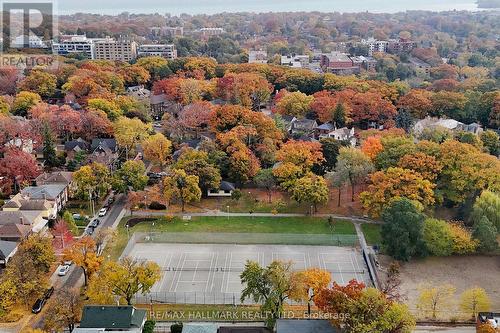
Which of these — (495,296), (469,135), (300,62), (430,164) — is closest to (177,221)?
(430,164)

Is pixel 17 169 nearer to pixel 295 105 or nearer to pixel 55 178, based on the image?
pixel 55 178

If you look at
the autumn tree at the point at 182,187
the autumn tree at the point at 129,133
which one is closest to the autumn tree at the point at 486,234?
the autumn tree at the point at 182,187

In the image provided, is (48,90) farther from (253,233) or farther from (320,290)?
(320,290)

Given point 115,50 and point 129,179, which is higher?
point 115,50

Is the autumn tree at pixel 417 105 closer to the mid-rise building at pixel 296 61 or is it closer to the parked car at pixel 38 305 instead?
the mid-rise building at pixel 296 61

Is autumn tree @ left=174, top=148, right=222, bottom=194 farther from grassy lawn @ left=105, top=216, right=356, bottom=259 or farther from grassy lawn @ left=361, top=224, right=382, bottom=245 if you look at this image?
grassy lawn @ left=361, top=224, right=382, bottom=245

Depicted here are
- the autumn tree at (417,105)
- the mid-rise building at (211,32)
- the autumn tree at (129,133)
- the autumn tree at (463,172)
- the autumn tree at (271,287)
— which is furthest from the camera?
the mid-rise building at (211,32)

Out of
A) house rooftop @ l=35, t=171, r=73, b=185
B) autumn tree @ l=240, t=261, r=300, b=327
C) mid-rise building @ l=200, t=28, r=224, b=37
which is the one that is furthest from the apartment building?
A: autumn tree @ l=240, t=261, r=300, b=327

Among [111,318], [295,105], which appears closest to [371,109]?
[295,105]
